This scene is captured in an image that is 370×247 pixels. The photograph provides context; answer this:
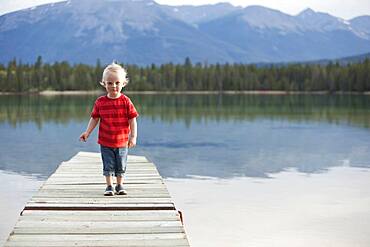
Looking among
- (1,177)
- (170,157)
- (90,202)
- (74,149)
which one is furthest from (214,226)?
(74,149)

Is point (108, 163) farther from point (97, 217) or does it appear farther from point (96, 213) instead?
point (97, 217)

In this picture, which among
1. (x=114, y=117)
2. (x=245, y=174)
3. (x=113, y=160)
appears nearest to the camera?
(x=114, y=117)

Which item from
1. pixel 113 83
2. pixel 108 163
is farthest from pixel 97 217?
pixel 113 83

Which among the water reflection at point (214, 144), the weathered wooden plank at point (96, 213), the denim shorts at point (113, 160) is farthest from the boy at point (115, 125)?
the water reflection at point (214, 144)

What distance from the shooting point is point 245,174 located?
802 inches

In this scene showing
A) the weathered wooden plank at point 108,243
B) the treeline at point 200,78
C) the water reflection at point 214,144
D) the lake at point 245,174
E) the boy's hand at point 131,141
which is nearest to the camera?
the weathered wooden plank at point 108,243

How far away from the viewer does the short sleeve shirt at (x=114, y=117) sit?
32.5 feet

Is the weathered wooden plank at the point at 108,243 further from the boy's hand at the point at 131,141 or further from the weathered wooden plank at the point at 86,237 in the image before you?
the boy's hand at the point at 131,141

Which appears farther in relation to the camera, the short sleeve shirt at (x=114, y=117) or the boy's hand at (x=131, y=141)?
the boy's hand at (x=131, y=141)

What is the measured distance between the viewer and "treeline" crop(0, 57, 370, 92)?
452ft

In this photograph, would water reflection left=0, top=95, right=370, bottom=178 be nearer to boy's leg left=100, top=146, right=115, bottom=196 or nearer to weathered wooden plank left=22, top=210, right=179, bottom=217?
boy's leg left=100, top=146, right=115, bottom=196

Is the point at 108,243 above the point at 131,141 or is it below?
below

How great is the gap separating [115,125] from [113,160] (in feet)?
2.00

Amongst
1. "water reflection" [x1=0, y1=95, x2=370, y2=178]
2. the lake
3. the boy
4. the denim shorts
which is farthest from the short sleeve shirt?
"water reflection" [x1=0, y1=95, x2=370, y2=178]
